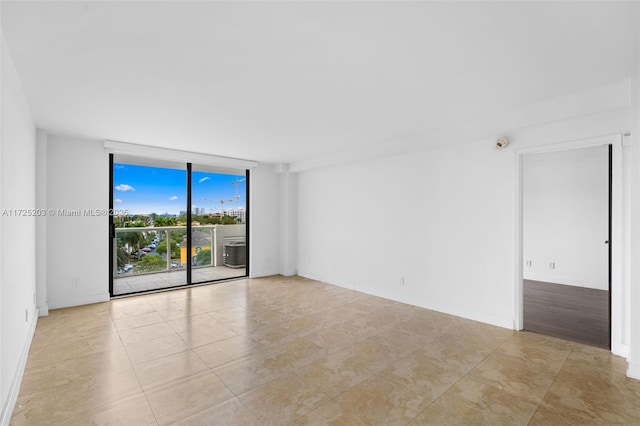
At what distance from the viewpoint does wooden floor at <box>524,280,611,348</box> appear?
3512 millimetres

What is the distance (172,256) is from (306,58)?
19.5 feet

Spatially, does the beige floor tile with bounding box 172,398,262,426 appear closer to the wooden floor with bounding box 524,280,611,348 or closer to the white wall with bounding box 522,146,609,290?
the wooden floor with bounding box 524,280,611,348

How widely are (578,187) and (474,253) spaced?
354 cm

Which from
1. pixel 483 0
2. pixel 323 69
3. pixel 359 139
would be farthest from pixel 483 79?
pixel 359 139

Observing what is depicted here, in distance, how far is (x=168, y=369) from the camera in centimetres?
269

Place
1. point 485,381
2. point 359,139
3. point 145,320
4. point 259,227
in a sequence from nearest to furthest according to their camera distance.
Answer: point 485,381 → point 145,320 → point 359,139 → point 259,227

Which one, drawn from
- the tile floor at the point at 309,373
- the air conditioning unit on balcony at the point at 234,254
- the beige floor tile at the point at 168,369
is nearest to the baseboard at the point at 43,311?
the tile floor at the point at 309,373

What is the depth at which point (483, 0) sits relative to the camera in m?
1.67

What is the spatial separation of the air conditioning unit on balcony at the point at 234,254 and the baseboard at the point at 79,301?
9.68 feet

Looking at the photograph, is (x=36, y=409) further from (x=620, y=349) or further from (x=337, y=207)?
(x=620, y=349)

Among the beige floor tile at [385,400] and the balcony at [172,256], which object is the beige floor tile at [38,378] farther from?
the balcony at [172,256]

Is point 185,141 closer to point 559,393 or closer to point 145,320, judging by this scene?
point 145,320

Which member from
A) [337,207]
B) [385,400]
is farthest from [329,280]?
[385,400]

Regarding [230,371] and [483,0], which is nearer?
[483,0]
